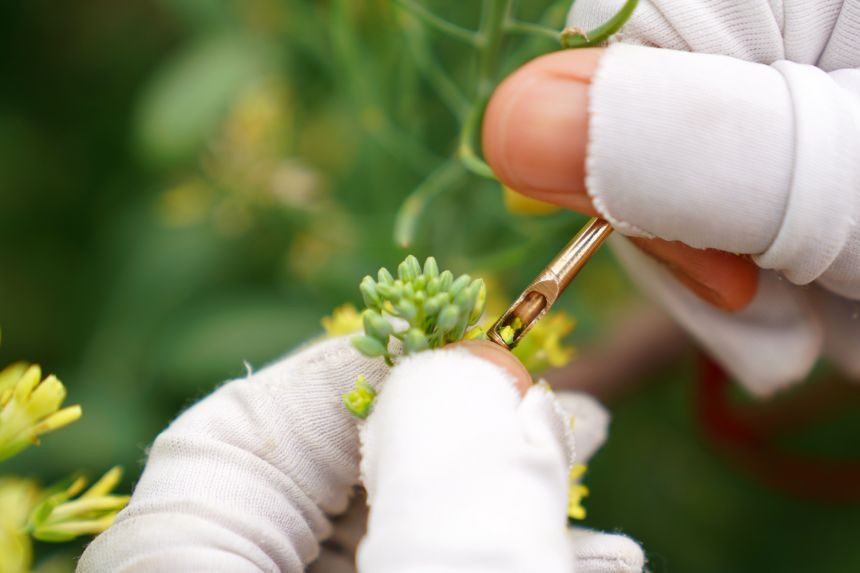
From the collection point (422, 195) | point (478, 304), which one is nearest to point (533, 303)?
point (478, 304)

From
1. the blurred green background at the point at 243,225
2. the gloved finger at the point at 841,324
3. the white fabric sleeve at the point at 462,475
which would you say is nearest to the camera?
the white fabric sleeve at the point at 462,475

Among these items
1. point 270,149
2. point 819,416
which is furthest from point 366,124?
point 819,416

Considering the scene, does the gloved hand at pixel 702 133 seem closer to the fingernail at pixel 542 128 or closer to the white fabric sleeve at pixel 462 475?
the fingernail at pixel 542 128

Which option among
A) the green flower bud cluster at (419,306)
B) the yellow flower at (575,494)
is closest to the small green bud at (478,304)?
the green flower bud cluster at (419,306)

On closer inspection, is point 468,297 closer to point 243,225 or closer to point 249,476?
point 249,476

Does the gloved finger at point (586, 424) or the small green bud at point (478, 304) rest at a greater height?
the small green bud at point (478, 304)

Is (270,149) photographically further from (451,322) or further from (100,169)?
(451,322)

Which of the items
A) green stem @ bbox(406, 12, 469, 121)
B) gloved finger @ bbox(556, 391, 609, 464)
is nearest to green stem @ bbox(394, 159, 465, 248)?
green stem @ bbox(406, 12, 469, 121)
